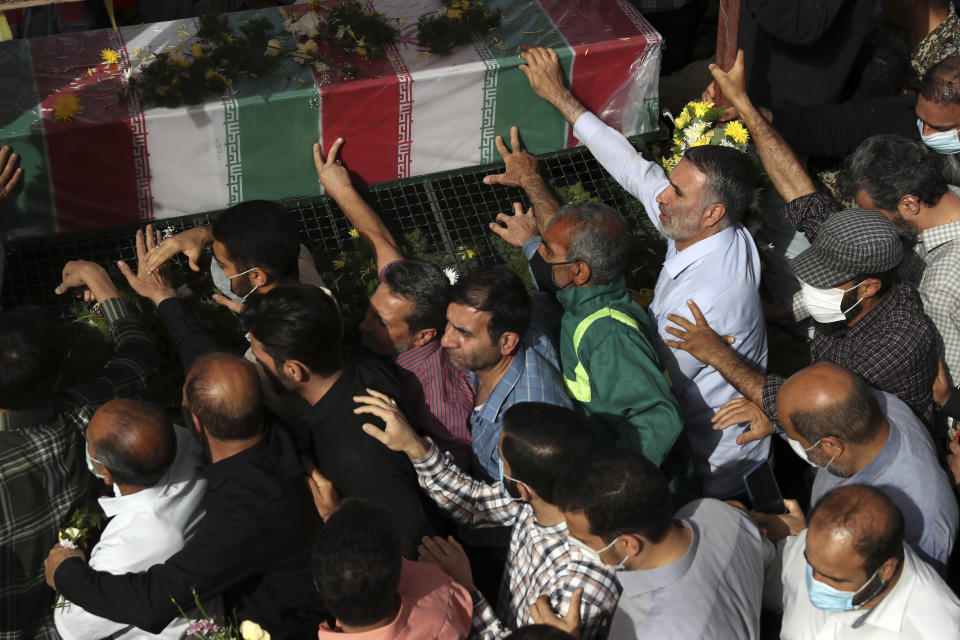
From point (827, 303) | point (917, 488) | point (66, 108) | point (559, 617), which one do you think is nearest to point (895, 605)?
point (917, 488)

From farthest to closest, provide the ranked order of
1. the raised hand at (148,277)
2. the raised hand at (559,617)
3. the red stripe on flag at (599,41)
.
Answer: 1. the red stripe on flag at (599,41)
2. the raised hand at (148,277)
3. the raised hand at (559,617)

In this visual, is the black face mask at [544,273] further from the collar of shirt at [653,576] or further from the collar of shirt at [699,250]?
the collar of shirt at [653,576]

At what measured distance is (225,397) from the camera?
3385mm

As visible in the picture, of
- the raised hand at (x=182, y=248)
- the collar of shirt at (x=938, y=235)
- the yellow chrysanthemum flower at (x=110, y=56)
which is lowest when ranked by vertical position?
the collar of shirt at (x=938, y=235)

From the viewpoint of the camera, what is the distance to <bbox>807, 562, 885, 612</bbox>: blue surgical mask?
3.13 metres

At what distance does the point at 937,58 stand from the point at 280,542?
5401 mm

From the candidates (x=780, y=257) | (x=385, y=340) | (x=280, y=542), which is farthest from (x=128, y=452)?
(x=780, y=257)

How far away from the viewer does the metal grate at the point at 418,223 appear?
4.34 m

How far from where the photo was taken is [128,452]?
320cm

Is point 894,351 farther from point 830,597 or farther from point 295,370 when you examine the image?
point 295,370

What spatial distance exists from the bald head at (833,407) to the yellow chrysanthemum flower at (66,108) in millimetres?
3280

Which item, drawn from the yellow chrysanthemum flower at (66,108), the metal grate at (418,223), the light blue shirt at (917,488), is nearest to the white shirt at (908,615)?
the light blue shirt at (917,488)

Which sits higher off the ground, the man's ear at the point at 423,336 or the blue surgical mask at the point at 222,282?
the blue surgical mask at the point at 222,282

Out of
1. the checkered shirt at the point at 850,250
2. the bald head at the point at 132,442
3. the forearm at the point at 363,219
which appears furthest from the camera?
the forearm at the point at 363,219
